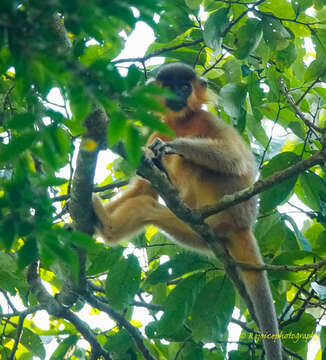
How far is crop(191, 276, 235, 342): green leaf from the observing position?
3830 millimetres

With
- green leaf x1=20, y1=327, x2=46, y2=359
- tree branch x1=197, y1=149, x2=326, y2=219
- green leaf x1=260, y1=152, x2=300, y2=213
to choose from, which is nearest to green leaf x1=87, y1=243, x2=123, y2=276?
tree branch x1=197, y1=149, x2=326, y2=219

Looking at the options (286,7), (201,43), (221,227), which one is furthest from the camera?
(201,43)

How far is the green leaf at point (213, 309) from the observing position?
3830mm

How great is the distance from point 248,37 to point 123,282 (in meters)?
2.18

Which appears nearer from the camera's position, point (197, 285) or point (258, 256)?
point (197, 285)

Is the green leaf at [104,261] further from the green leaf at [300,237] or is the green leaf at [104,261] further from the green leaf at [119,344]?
the green leaf at [300,237]

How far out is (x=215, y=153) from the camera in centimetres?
463

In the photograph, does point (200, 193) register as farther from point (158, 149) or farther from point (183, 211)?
point (183, 211)

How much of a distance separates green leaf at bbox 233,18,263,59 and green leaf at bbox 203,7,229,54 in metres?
0.17

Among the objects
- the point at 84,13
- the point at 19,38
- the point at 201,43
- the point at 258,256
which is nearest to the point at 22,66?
the point at 19,38

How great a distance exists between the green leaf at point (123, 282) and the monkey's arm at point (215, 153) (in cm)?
106

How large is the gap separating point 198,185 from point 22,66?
351cm

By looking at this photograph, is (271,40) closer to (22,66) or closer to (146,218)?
(146,218)

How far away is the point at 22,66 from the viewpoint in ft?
4.56
